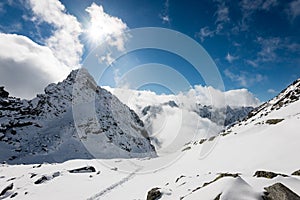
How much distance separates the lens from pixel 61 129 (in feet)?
291

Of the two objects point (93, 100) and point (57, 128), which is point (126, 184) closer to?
point (57, 128)

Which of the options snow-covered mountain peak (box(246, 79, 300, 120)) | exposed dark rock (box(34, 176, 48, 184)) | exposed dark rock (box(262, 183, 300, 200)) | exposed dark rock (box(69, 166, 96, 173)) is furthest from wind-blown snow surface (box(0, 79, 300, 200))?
snow-covered mountain peak (box(246, 79, 300, 120))

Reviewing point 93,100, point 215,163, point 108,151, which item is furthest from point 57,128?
point 215,163

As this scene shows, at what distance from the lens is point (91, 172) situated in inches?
1303

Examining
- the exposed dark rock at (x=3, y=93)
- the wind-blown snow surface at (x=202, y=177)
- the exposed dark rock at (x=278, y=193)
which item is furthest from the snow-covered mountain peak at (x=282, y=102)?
the exposed dark rock at (x=3, y=93)

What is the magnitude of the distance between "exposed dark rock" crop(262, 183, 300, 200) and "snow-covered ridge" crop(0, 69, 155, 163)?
6765 cm

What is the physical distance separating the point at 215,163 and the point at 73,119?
278 feet

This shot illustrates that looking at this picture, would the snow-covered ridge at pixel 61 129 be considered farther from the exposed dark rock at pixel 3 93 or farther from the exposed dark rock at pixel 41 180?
the exposed dark rock at pixel 41 180

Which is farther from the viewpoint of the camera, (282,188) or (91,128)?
(91,128)

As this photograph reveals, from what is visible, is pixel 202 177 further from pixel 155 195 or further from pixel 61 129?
pixel 61 129

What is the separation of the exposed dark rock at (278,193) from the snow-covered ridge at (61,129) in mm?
67651

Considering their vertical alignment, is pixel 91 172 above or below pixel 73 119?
below

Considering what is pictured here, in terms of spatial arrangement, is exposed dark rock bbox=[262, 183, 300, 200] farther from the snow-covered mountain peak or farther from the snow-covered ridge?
the snow-covered ridge

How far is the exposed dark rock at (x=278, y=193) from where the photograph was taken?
8312mm
